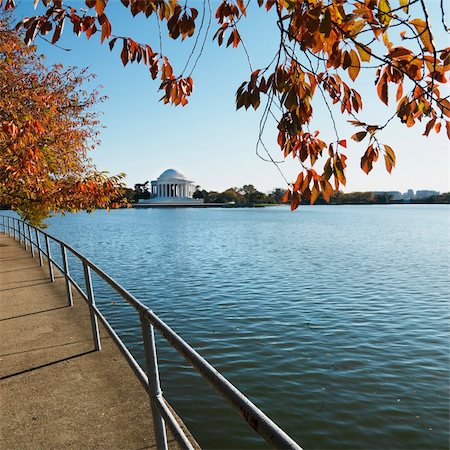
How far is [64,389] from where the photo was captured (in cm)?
455

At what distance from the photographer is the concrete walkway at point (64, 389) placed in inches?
145

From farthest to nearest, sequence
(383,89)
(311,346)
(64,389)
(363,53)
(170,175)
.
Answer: (170,175), (311,346), (64,389), (383,89), (363,53)

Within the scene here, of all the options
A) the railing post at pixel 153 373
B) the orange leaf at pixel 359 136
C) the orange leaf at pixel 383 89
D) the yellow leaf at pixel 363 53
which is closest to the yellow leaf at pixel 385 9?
the yellow leaf at pixel 363 53

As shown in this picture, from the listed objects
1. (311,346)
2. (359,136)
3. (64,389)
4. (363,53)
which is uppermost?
(363,53)

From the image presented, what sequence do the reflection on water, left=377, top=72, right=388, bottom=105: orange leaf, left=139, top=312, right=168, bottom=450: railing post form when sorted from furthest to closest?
the reflection on water < left=139, top=312, right=168, bottom=450: railing post < left=377, top=72, right=388, bottom=105: orange leaf

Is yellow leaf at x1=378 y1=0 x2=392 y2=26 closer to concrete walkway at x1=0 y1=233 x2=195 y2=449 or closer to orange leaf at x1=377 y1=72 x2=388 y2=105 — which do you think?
orange leaf at x1=377 y1=72 x2=388 y2=105

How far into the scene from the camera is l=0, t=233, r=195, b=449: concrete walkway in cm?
369

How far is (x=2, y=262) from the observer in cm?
1411

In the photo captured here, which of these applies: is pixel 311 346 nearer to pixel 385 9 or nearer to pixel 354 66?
pixel 354 66

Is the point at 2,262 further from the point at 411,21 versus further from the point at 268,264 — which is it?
the point at 411,21

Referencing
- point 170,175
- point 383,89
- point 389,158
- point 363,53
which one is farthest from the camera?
point 170,175

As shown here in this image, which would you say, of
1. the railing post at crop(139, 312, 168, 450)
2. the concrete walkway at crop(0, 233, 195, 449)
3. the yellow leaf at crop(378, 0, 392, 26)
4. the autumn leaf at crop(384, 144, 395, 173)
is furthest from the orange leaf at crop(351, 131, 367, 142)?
the concrete walkway at crop(0, 233, 195, 449)

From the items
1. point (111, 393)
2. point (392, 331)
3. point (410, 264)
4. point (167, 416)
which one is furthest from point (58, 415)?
point (410, 264)

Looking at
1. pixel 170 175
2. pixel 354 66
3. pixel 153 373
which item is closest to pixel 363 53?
pixel 354 66
